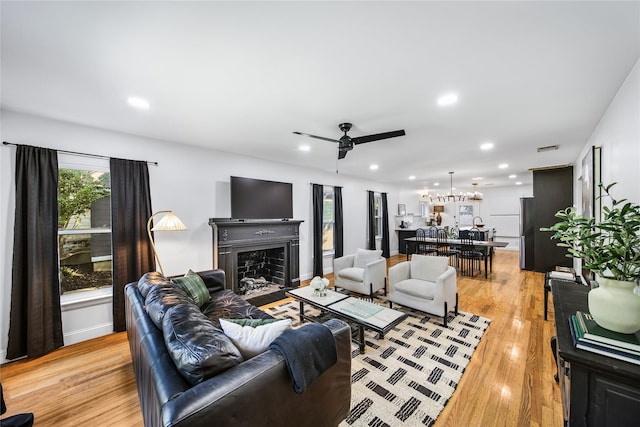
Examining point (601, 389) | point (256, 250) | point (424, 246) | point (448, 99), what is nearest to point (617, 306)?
point (601, 389)

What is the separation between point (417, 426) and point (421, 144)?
3306 millimetres

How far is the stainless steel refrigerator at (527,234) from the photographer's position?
5863 millimetres

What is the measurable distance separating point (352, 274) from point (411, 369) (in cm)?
189

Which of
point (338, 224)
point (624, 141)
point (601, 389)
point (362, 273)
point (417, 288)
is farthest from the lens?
point (338, 224)

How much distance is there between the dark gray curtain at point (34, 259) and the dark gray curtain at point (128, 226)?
0.51 meters

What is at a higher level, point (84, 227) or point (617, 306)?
point (84, 227)

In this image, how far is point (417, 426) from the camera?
1.67 metres

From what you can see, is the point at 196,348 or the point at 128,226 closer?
the point at 196,348

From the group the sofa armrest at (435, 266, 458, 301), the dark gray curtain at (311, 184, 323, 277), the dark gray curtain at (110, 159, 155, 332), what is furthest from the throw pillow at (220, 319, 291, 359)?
the dark gray curtain at (311, 184, 323, 277)

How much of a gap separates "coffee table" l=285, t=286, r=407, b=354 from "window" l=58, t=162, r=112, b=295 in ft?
8.22

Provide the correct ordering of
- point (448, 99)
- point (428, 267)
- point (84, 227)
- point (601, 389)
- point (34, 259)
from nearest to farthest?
point (601, 389), point (448, 99), point (34, 259), point (84, 227), point (428, 267)

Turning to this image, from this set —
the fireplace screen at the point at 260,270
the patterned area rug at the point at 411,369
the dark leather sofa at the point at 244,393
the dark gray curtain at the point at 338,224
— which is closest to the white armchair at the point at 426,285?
the patterned area rug at the point at 411,369

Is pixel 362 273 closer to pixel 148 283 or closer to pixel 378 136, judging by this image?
pixel 378 136

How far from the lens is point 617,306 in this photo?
1115 millimetres
